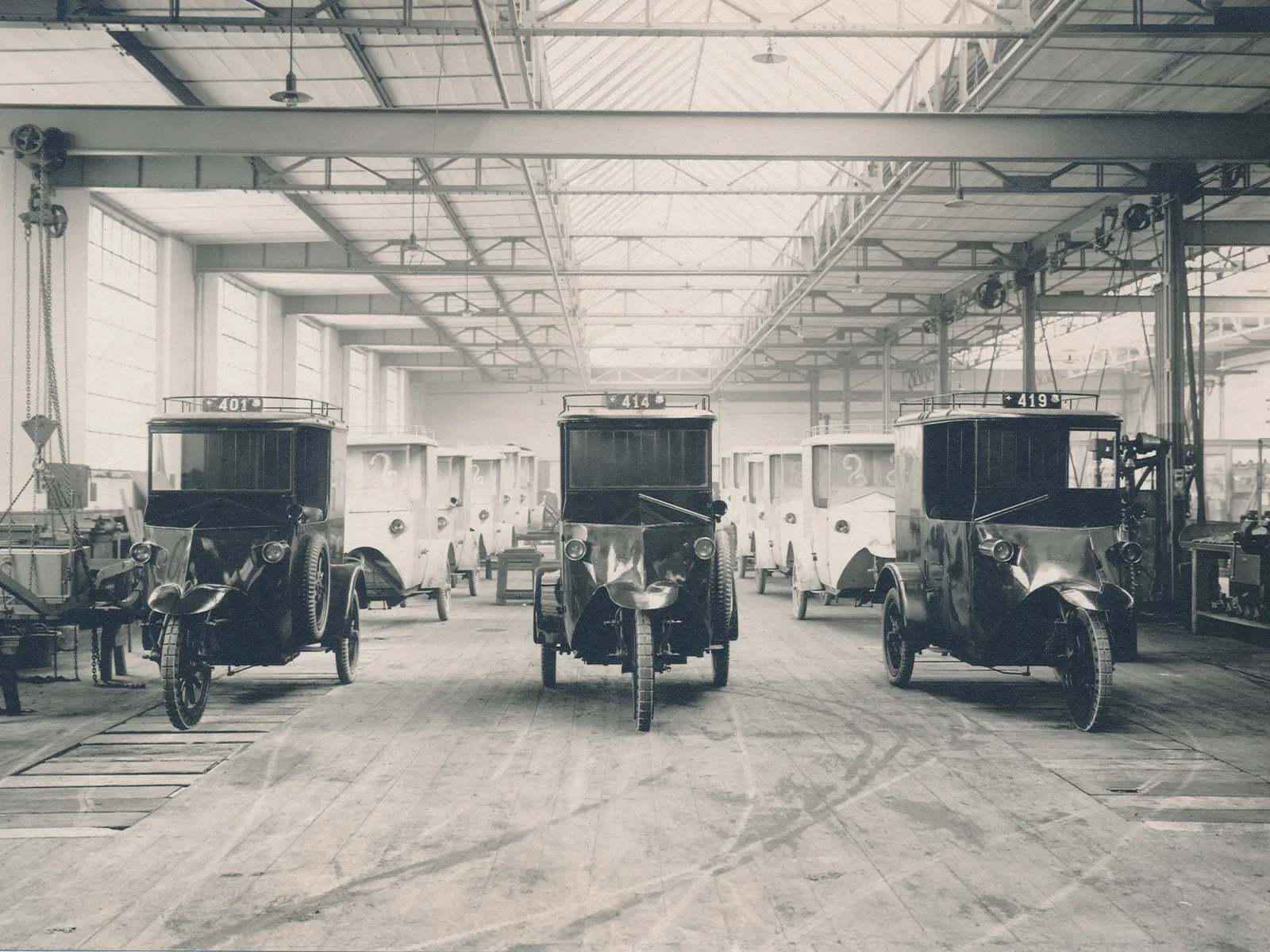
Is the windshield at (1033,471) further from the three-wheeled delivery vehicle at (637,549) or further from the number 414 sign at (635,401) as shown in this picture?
the number 414 sign at (635,401)

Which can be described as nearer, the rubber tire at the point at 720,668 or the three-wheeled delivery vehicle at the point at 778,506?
the rubber tire at the point at 720,668

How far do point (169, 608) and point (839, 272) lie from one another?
16243mm

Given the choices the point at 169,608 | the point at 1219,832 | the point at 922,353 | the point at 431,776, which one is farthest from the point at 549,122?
the point at 922,353

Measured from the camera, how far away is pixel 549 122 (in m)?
12.3

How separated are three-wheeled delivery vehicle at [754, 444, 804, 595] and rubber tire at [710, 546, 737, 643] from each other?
720cm

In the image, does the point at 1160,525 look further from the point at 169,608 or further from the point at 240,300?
the point at 240,300

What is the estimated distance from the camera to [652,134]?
12.4m

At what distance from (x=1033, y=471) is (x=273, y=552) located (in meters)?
6.27

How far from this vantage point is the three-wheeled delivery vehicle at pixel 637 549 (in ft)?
28.4

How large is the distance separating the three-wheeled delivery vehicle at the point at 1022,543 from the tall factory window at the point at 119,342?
13412 millimetres

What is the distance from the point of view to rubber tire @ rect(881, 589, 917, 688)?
9.88 metres

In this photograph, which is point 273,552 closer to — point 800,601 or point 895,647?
point 895,647

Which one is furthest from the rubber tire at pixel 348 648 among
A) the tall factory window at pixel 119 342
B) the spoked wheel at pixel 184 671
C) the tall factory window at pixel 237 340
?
the tall factory window at pixel 237 340

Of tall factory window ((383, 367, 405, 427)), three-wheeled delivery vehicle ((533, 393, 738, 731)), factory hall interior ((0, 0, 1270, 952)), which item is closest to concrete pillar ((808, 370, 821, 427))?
tall factory window ((383, 367, 405, 427))
